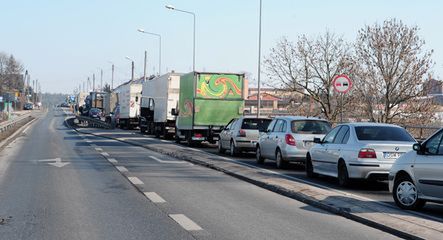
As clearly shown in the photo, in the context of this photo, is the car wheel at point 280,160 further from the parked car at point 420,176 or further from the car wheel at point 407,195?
the car wheel at point 407,195

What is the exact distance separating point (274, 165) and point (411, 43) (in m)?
17.1

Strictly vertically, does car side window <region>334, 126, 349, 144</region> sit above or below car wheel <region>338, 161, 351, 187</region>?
above

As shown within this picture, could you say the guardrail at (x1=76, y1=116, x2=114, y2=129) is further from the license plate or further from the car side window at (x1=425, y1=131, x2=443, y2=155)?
the car side window at (x1=425, y1=131, x2=443, y2=155)

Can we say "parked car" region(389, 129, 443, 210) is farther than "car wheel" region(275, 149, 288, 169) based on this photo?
No

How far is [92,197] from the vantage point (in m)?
11.5

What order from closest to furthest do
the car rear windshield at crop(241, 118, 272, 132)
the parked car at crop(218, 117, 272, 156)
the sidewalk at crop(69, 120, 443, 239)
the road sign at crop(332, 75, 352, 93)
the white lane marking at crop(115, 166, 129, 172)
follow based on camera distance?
the sidewalk at crop(69, 120, 443, 239), the white lane marking at crop(115, 166, 129, 172), the road sign at crop(332, 75, 352, 93), the parked car at crop(218, 117, 272, 156), the car rear windshield at crop(241, 118, 272, 132)

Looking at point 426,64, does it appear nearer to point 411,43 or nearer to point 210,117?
point 411,43

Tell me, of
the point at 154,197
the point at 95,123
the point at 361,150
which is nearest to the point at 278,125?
the point at 361,150

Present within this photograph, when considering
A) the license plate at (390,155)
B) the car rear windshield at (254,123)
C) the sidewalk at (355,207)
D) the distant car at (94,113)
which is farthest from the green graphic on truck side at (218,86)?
the distant car at (94,113)

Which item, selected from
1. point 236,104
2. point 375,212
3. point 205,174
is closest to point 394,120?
point 236,104

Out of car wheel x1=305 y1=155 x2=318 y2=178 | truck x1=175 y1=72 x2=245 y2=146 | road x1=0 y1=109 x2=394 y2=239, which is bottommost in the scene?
road x1=0 y1=109 x2=394 y2=239

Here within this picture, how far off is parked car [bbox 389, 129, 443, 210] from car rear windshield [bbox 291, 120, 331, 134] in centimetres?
685

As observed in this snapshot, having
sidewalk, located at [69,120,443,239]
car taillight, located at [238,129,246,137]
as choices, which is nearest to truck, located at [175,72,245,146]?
car taillight, located at [238,129,246,137]

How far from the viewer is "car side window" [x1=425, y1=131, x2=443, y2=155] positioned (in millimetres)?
9666
